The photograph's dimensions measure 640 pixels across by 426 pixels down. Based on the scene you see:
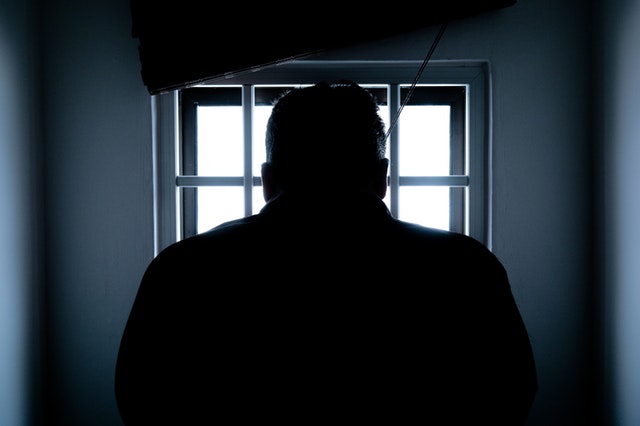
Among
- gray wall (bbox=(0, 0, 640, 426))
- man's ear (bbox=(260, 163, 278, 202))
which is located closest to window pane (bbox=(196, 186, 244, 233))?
gray wall (bbox=(0, 0, 640, 426))

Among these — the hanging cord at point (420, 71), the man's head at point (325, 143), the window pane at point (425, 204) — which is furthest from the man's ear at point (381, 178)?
the window pane at point (425, 204)

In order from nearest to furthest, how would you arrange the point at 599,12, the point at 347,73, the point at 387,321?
the point at 387,321
the point at 599,12
the point at 347,73

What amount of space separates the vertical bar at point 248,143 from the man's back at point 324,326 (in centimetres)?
79

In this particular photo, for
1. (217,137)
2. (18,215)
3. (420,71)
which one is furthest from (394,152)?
(18,215)

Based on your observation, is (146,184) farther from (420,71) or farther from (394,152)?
(420,71)

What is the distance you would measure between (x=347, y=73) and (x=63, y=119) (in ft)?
3.18

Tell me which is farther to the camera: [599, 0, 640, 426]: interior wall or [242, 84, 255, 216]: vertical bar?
[242, 84, 255, 216]: vertical bar

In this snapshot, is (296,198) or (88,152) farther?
(88,152)

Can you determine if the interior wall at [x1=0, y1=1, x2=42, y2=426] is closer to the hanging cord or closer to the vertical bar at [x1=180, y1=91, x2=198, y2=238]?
the vertical bar at [x1=180, y1=91, x2=198, y2=238]

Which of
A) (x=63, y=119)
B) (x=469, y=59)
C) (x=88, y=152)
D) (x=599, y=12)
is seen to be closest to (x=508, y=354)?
(x=469, y=59)

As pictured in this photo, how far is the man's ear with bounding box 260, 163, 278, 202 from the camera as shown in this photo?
2.57ft

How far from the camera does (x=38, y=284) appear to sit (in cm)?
139

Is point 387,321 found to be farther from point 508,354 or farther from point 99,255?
point 99,255

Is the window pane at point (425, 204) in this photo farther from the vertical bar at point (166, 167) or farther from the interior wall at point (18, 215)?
the interior wall at point (18, 215)
